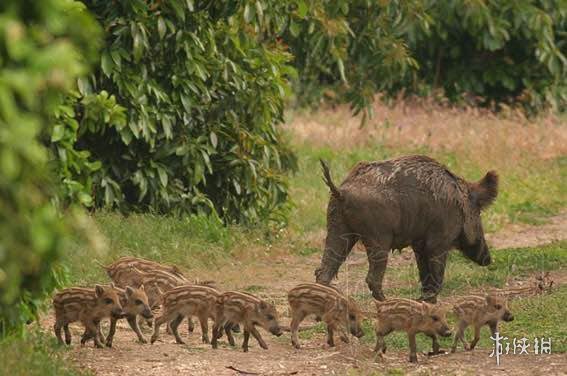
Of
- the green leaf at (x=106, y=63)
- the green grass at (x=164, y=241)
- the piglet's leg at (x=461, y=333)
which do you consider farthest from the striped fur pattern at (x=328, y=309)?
the green leaf at (x=106, y=63)

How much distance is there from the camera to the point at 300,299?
1016 cm

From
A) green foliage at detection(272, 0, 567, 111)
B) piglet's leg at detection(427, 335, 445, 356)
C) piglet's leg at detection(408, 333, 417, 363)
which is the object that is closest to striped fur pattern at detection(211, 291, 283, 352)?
piglet's leg at detection(408, 333, 417, 363)

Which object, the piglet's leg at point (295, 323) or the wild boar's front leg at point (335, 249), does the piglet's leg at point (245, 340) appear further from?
the wild boar's front leg at point (335, 249)

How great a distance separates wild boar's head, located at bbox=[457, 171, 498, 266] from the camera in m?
12.3

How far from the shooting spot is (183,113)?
579 inches

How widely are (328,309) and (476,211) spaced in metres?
2.82

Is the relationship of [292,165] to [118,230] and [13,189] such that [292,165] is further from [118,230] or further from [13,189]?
[13,189]

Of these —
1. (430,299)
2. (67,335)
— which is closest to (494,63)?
(430,299)

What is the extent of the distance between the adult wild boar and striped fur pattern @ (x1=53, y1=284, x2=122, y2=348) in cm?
231

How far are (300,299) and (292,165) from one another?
7.07m

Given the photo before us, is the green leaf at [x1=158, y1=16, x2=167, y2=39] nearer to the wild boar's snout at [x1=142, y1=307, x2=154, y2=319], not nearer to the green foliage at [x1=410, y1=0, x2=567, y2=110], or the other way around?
the wild boar's snout at [x1=142, y1=307, x2=154, y2=319]

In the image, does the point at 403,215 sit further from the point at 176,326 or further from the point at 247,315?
the point at 176,326

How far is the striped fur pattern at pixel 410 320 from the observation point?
31.5 ft

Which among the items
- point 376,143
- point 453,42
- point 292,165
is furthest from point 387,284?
point 453,42
